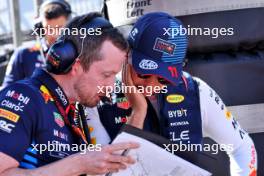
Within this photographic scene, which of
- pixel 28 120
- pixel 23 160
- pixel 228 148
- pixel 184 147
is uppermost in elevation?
pixel 28 120

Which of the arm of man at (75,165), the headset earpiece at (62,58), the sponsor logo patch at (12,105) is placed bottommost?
the arm of man at (75,165)

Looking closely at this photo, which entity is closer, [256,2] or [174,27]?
[174,27]

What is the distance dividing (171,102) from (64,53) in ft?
1.75

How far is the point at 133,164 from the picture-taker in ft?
5.46

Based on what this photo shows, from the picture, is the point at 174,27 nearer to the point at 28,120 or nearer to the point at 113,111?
the point at 113,111

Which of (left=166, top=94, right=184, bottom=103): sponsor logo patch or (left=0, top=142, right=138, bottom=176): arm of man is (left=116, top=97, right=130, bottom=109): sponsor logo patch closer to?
(left=166, top=94, right=184, bottom=103): sponsor logo patch

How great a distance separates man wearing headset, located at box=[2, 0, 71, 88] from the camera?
3.59 metres

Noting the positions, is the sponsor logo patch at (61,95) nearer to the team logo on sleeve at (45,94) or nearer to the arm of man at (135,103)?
the team logo on sleeve at (45,94)

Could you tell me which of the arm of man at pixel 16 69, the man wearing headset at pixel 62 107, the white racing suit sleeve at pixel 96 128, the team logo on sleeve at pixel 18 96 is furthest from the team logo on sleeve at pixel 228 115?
the arm of man at pixel 16 69

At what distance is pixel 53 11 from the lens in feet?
11.7

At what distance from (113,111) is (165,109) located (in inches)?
7.0

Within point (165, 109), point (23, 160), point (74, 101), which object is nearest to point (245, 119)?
point (165, 109)

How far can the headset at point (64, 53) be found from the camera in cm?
162

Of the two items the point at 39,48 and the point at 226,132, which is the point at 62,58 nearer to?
the point at 226,132
